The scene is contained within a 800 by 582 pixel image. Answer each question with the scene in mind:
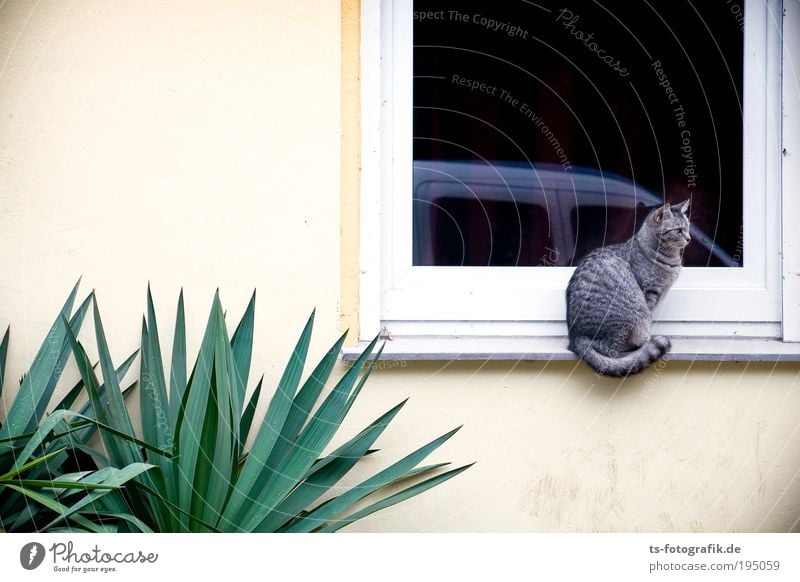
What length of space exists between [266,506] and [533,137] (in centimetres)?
136

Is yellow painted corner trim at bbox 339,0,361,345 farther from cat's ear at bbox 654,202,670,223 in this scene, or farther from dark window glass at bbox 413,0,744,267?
cat's ear at bbox 654,202,670,223

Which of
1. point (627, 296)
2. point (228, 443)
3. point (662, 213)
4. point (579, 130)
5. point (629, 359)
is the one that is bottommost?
point (228, 443)

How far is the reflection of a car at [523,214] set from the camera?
2.20m

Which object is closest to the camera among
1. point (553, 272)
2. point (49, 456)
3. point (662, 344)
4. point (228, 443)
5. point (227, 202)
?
point (49, 456)

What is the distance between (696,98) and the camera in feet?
7.36

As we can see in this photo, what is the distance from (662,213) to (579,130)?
418mm

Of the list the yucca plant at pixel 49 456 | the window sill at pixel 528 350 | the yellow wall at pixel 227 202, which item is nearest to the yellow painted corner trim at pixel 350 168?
the yellow wall at pixel 227 202

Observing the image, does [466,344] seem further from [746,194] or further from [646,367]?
[746,194]

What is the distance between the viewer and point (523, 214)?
2244mm

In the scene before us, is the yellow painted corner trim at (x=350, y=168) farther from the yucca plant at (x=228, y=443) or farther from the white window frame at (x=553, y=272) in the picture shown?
the yucca plant at (x=228, y=443)

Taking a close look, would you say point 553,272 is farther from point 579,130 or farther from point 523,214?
point 579,130
